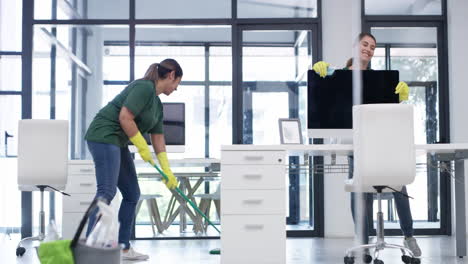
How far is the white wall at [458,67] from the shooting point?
606 centimetres

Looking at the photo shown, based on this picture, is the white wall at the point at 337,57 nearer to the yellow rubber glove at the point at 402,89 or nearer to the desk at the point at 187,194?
the desk at the point at 187,194

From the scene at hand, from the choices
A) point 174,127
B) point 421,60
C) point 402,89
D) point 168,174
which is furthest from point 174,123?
point 421,60

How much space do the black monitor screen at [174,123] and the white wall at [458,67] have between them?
2349mm

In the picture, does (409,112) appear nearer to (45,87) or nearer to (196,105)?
(196,105)

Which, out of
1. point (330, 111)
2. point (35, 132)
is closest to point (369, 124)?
point (330, 111)

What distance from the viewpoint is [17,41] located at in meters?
6.32

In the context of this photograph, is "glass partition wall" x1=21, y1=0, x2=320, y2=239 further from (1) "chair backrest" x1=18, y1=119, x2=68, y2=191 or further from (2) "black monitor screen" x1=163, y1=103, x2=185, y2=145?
(1) "chair backrest" x1=18, y1=119, x2=68, y2=191

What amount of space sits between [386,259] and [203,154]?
2.20 metres

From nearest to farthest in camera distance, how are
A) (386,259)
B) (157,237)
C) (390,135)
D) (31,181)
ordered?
(390,135), (386,259), (31,181), (157,237)

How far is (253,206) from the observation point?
3922mm

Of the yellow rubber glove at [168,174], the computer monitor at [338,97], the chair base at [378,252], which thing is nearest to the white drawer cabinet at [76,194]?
the yellow rubber glove at [168,174]

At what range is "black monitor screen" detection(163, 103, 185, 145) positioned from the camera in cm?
521

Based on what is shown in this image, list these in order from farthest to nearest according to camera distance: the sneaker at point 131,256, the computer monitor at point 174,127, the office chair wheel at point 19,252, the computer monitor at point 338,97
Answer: the computer monitor at point 174,127
the office chair wheel at point 19,252
the computer monitor at point 338,97
the sneaker at point 131,256

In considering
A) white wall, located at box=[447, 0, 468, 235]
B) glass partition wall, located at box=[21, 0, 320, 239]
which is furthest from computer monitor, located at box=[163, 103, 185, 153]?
white wall, located at box=[447, 0, 468, 235]
